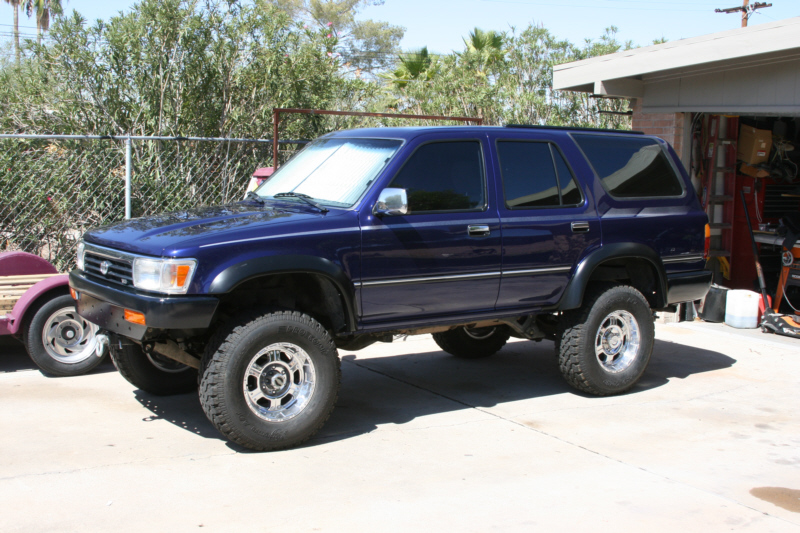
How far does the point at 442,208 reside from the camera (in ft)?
18.3

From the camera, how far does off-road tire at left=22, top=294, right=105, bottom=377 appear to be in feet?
21.5

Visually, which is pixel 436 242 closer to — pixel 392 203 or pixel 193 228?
pixel 392 203

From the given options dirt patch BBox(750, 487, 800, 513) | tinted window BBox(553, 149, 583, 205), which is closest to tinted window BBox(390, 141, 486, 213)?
tinted window BBox(553, 149, 583, 205)

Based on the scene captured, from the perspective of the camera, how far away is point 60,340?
22.1ft

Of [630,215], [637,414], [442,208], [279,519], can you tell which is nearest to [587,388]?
[637,414]

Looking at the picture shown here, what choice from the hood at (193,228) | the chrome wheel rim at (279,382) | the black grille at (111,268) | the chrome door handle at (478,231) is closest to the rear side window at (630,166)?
the chrome door handle at (478,231)

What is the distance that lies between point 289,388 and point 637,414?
264cm

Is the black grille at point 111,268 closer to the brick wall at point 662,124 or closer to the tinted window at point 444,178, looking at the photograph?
the tinted window at point 444,178

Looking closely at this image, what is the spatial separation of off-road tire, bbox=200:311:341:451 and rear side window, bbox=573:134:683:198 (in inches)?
106

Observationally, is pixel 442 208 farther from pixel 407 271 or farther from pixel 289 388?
pixel 289 388

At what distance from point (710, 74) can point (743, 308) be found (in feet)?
8.74

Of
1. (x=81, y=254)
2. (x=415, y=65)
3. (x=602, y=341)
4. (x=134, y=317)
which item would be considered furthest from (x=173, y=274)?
(x=415, y=65)

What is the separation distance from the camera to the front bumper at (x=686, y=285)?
21.7 feet

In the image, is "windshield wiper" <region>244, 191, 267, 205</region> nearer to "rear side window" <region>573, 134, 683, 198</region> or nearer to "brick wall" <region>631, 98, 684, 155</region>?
"rear side window" <region>573, 134, 683, 198</region>
